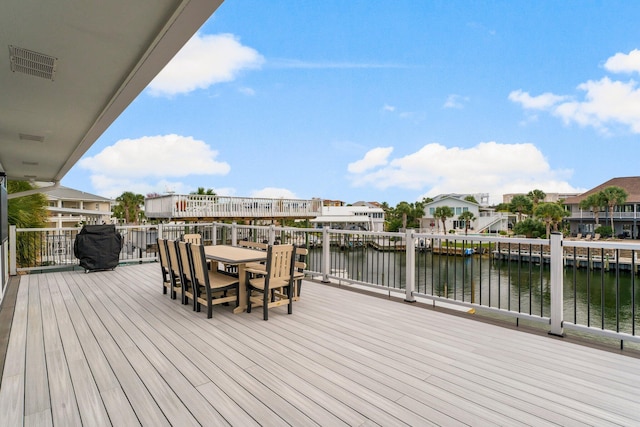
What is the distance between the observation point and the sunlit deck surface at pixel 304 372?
2.06m

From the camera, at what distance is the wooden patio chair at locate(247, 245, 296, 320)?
153 inches

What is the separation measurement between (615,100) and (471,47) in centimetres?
2455

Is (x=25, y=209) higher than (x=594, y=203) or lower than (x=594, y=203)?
lower

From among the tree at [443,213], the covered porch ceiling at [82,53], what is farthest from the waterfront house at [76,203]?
the tree at [443,213]

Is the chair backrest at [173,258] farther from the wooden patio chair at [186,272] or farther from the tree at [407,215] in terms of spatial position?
the tree at [407,215]

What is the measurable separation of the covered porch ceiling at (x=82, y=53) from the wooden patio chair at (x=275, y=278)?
2.21m

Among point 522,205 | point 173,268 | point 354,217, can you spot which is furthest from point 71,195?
point 522,205

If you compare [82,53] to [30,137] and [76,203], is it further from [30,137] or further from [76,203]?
[76,203]

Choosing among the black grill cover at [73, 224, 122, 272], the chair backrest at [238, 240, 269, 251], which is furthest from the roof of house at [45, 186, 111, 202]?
the chair backrest at [238, 240, 269, 251]

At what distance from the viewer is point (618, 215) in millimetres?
40594

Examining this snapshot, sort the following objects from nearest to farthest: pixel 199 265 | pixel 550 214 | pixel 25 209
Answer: pixel 199 265 < pixel 25 209 < pixel 550 214

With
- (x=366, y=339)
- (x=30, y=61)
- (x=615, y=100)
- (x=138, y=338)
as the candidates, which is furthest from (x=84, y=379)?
(x=615, y=100)

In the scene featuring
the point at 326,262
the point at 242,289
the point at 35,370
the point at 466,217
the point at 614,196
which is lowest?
the point at 35,370

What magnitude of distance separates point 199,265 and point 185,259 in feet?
1.44
